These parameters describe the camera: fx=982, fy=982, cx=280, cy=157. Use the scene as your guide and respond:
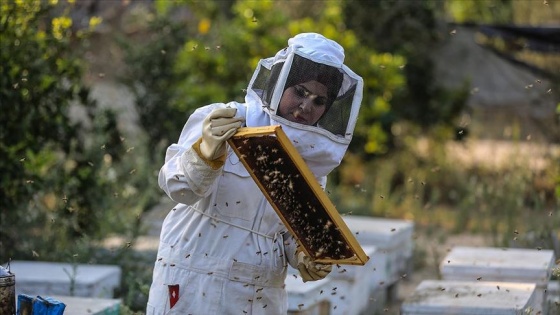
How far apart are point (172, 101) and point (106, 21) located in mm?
2303

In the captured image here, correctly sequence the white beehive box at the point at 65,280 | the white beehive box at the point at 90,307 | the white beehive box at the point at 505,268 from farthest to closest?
the white beehive box at the point at 505,268 < the white beehive box at the point at 65,280 < the white beehive box at the point at 90,307

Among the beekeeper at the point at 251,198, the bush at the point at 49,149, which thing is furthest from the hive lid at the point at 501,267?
the bush at the point at 49,149

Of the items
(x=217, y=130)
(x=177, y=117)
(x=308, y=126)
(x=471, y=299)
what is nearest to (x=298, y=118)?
(x=308, y=126)

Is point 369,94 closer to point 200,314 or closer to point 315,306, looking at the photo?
point 315,306

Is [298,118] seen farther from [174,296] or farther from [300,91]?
[174,296]

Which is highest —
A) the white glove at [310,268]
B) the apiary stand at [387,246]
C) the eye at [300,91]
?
the eye at [300,91]

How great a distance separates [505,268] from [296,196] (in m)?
2.36

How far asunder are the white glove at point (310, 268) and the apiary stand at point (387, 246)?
8.91 feet

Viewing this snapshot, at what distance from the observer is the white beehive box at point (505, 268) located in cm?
495

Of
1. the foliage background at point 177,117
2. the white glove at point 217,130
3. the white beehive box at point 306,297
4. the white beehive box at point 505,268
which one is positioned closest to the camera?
the white glove at point 217,130

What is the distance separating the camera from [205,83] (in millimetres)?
8781

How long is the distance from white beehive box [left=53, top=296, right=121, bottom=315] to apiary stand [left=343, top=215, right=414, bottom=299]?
2190 mm

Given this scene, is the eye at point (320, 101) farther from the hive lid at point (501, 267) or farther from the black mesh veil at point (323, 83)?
the hive lid at point (501, 267)

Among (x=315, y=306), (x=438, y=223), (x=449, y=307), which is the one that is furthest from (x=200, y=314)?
(x=438, y=223)
